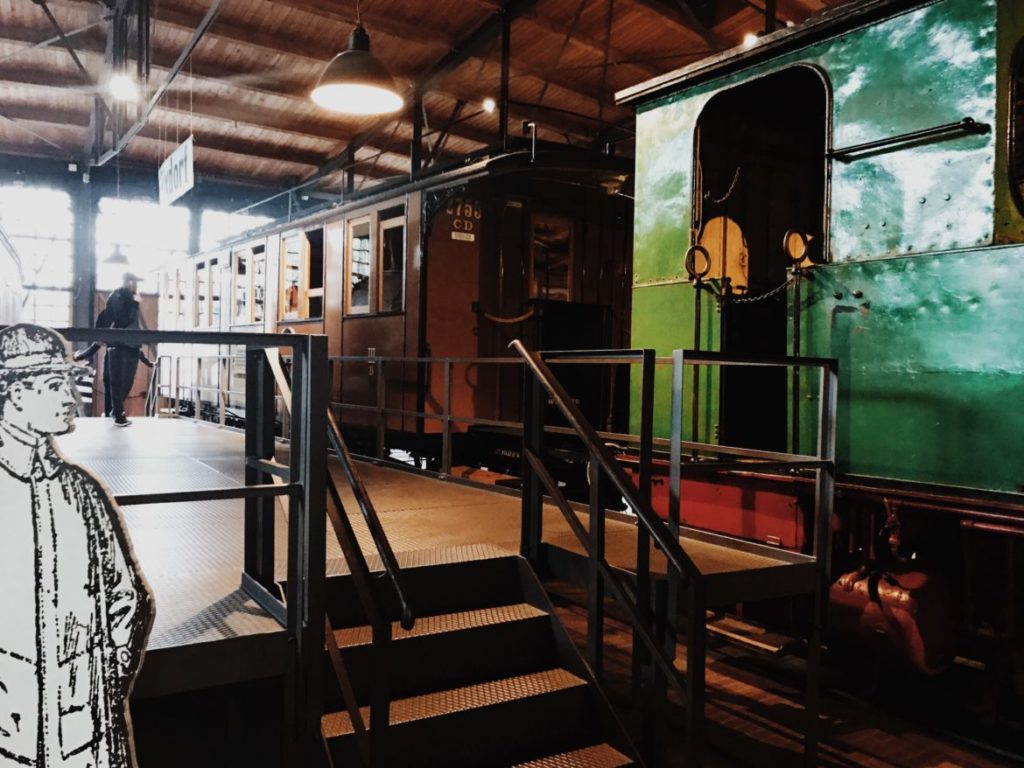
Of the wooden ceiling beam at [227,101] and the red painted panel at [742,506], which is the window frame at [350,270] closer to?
the wooden ceiling beam at [227,101]

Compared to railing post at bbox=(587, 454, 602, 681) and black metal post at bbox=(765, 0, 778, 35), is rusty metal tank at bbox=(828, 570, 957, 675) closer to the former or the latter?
railing post at bbox=(587, 454, 602, 681)

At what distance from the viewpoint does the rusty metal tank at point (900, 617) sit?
3.57m

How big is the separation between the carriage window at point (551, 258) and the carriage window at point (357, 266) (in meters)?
1.87

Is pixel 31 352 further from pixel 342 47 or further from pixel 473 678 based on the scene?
pixel 342 47

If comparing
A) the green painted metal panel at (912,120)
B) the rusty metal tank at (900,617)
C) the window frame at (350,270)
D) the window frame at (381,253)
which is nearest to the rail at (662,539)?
the rusty metal tank at (900,617)

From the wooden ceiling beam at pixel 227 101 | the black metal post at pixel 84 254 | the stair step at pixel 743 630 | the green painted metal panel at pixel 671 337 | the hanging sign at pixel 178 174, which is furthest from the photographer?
the black metal post at pixel 84 254

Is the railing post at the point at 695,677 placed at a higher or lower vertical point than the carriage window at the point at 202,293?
lower

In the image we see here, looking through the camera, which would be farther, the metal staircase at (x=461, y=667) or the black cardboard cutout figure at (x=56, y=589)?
the metal staircase at (x=461, y=667)

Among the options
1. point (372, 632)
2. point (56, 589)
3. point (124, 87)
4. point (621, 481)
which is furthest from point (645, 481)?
point (124, 87)

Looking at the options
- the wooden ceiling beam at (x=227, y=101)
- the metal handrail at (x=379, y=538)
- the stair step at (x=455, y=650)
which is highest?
the wooden ceiling beam at (x=227, y=101)

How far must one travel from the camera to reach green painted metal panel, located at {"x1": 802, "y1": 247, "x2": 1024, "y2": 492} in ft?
11.1

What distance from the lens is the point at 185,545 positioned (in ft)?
11.8

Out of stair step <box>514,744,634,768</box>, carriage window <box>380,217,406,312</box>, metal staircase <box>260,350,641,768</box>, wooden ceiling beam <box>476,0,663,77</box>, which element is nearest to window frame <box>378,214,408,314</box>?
carriage window <box>380,217,406,312</box>

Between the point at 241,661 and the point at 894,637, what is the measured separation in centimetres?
287
